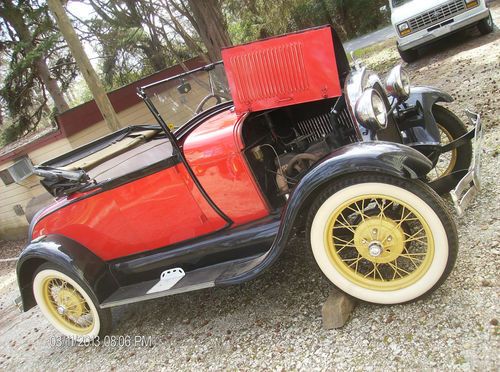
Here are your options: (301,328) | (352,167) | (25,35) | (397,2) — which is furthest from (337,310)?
(25,35)

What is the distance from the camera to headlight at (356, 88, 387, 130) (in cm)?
257

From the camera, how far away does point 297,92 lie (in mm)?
2951

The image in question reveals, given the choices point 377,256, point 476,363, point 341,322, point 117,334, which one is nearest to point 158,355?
point 117,334

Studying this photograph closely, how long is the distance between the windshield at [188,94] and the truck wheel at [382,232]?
1.50 meters

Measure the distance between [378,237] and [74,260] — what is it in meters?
2.39

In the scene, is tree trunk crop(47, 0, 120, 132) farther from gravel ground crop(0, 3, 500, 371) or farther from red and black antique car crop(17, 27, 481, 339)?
gravel ground crop(0, 3, 500, 371)

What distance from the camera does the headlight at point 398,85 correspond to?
3.25 metres

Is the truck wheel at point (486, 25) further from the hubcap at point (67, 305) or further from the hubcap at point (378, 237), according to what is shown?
the hubcap at point (67, 305)

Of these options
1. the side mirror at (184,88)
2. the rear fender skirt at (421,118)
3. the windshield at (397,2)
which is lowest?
the rear fender skirt at (421,118)

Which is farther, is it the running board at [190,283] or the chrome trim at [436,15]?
the chrome trim at [436,15]

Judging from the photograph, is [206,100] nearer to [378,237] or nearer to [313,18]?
[378,237]

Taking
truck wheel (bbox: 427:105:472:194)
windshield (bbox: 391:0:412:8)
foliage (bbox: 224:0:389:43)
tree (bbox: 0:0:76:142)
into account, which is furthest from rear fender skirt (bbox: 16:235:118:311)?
foliage (bbox: 224:0:389:43)

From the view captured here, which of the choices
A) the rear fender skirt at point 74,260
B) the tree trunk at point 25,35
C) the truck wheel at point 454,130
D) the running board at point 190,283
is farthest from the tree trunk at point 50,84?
the truck wheel at point 454,130

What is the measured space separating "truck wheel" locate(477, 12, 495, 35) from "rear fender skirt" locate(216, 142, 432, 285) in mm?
7446
